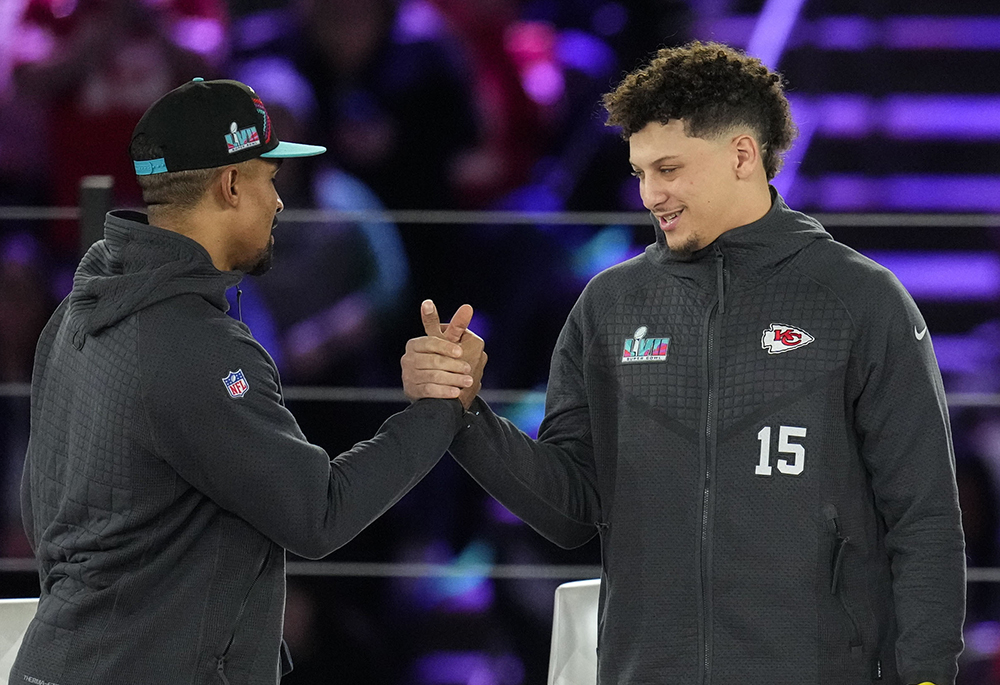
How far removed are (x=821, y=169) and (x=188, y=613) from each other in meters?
2.00

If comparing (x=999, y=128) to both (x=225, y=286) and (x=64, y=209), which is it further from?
(x=64, y=209)

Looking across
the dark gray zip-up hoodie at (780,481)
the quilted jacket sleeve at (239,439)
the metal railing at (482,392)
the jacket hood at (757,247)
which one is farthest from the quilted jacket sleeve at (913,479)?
the metal railing at (482,392)

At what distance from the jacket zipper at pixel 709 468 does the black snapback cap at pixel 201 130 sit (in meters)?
0.67

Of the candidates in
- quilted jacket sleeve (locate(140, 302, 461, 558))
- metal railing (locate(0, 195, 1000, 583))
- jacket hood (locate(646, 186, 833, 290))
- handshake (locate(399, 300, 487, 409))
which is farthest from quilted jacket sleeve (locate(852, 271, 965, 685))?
metal railing (locate(0, 195, 1000, 583))

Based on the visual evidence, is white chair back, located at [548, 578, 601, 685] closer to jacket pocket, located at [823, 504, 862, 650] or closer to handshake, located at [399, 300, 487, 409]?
handshake, located at [399, 300, 487, 409]

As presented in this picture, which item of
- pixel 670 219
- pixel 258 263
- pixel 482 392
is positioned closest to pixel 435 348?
pixel 258 263

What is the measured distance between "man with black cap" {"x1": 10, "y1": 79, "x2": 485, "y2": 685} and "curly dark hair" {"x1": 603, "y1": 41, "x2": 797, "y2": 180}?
572 mm

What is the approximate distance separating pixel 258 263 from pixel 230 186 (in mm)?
123

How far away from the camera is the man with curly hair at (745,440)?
1505 millimetres

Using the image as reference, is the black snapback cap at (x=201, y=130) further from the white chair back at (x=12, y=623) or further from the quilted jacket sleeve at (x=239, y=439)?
the white chair back at (x=12, y=623)

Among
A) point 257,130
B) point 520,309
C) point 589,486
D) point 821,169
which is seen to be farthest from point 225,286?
point 821,169

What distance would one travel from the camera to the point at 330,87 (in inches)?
113

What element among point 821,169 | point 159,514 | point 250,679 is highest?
point 821,169

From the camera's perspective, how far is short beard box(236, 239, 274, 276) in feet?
5.32
